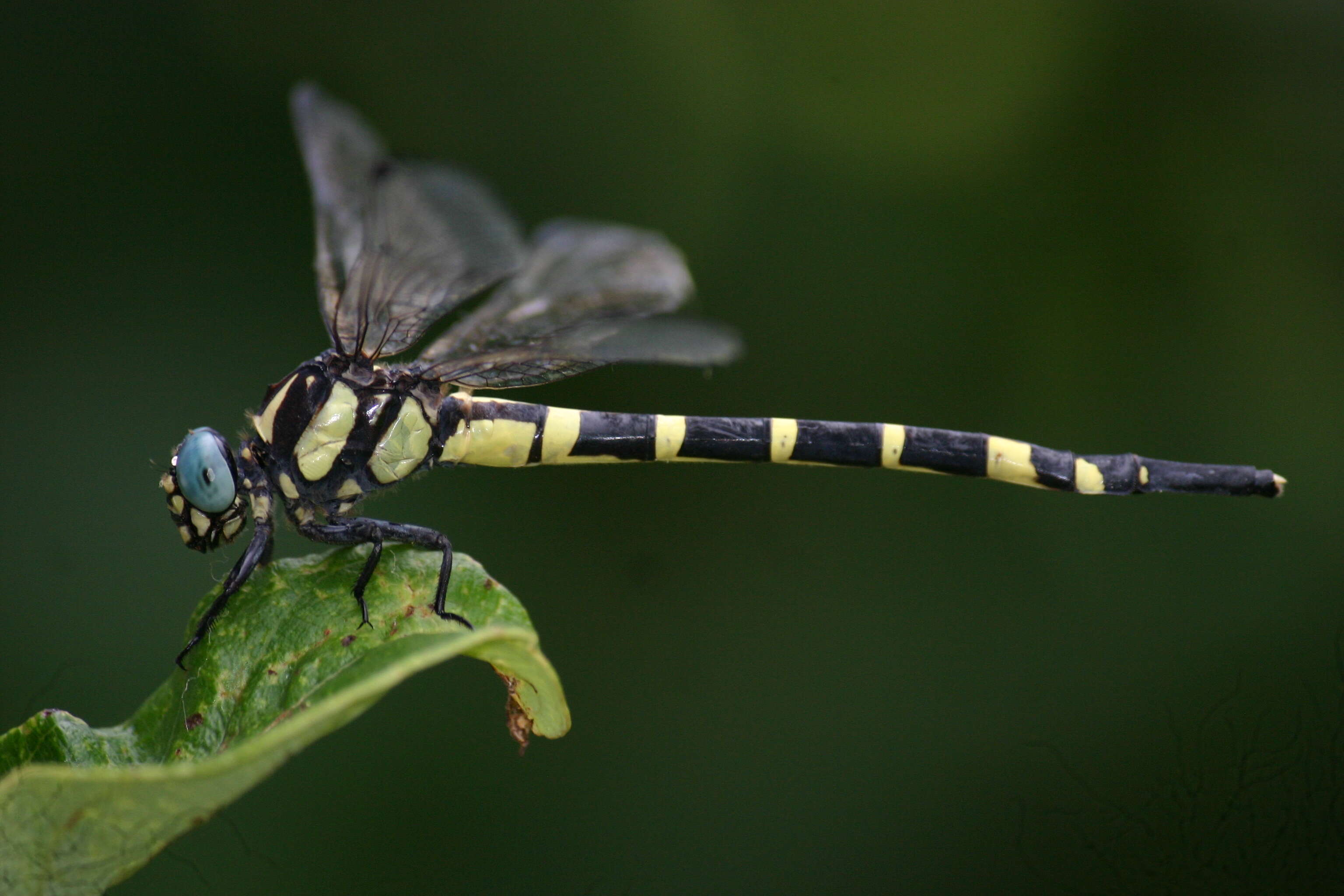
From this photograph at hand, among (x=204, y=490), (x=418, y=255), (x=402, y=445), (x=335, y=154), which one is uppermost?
(x=335, y=154)

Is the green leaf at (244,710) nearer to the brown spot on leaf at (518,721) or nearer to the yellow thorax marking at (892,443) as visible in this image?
the brown spot on leaf at (518,721)

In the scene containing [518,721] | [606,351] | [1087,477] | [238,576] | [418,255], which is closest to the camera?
[518,721]

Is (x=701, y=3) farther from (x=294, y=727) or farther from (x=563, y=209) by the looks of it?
(x=294, y=727)

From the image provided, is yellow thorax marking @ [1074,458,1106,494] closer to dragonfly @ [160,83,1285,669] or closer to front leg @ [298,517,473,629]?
dragonfly @ [160,83,1285,669]

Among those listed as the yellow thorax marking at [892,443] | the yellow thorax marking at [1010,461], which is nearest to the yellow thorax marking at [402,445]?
the yellow thorax marking at [892,443]

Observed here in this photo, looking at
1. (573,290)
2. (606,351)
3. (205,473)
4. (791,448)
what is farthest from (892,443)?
(205,473)

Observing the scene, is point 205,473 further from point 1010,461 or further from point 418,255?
point 1010,461

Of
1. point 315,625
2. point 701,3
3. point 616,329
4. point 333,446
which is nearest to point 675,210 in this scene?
point 701,3
